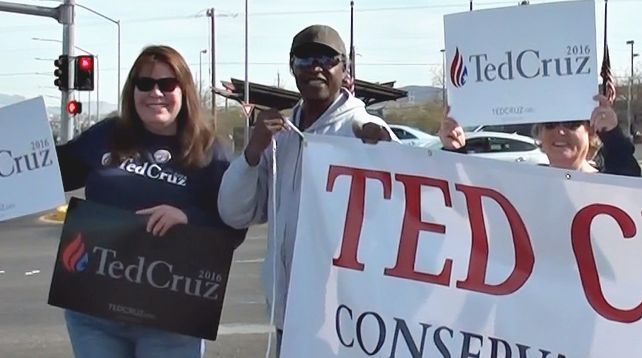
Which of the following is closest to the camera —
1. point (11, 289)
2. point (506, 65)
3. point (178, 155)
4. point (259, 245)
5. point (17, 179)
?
point (506, 65)

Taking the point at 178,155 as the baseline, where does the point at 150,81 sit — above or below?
above

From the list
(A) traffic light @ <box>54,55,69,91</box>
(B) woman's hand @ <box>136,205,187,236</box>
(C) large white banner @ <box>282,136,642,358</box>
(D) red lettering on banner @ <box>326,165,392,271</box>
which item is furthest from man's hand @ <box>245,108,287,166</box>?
(A) traffic light @ <box>54,55,69,91</box>

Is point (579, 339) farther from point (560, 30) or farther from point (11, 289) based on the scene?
point (11, 289)

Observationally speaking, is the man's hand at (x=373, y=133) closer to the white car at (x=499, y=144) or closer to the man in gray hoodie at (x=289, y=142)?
the man in gray hoodie at (x=289, y=142)

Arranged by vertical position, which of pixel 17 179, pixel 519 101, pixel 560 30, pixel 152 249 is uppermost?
pixel 560 30

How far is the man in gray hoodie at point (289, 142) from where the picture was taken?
120 inches

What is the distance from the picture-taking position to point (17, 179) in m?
3.58

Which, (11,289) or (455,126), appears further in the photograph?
(11,289)

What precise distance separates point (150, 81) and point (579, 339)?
5.70 feet

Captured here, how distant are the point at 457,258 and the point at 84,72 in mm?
14971

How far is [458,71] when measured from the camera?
3273 millimetres

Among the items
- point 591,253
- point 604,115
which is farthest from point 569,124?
point 591,253

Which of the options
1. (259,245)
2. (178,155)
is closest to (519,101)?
(178,155)

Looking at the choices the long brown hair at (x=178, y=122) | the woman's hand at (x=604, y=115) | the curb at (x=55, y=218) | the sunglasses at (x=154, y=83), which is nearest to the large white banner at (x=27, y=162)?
the long brown hair at (x=178, y=122)
